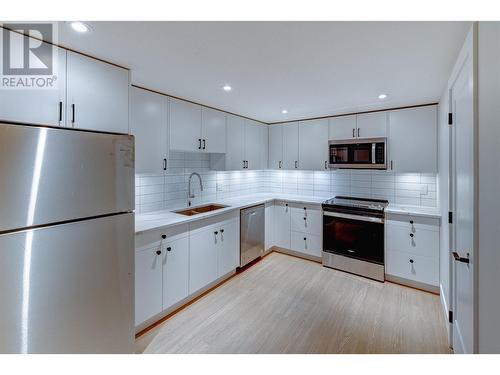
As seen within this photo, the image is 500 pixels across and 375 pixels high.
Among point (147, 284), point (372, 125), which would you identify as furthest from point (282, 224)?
point (147, 284)

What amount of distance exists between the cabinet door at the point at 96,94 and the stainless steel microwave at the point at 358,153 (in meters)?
2.77

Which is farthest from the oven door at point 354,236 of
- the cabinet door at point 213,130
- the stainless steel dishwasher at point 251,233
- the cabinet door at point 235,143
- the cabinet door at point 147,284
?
the cabinet door at point 147,284

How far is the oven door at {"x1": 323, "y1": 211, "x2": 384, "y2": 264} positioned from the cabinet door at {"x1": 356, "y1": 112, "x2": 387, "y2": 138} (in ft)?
3.82

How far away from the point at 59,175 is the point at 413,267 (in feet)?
11.8

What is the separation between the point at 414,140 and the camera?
2.95 metres

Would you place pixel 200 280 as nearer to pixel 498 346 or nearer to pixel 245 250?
pixel 245 250

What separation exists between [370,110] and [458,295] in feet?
7.78

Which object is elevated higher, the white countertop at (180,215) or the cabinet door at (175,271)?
the white countertop at (180,215)

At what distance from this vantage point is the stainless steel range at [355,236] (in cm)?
303

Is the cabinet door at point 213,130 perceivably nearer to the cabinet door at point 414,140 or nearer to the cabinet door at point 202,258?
the cabinet door at point 202,258

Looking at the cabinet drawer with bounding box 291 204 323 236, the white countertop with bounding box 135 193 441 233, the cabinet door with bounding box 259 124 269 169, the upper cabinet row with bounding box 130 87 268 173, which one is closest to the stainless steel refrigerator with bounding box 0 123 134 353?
the white countertop with bounding box 135 193 441 233

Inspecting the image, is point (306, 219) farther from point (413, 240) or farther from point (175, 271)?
A: point (175, 271)

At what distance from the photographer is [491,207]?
1006 mm
